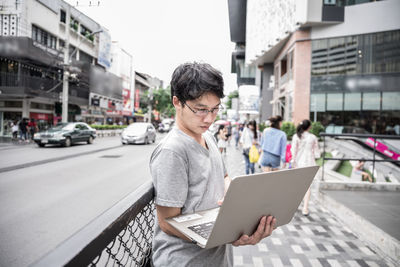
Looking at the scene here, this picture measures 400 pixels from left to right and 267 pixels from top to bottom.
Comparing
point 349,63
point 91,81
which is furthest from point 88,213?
point 349,63

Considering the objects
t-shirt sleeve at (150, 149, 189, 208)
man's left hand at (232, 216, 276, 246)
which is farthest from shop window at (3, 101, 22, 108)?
man's left hand at (232, 216, 276, 246)

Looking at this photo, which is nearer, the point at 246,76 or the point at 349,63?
the point at 349,63

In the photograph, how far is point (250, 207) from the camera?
1.06 m

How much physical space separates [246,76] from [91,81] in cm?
4764

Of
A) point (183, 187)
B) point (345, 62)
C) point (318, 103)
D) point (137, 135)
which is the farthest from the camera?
point (318, 103)

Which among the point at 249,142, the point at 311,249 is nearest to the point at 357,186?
the point at 249,142

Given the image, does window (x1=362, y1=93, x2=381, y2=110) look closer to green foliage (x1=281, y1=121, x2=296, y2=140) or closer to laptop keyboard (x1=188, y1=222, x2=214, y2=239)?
green foliage (x1=281, y1=121, x2=296, y2=140)

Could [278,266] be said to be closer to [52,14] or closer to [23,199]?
[52,14]

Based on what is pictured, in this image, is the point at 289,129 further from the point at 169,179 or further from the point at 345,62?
the point at 169,179

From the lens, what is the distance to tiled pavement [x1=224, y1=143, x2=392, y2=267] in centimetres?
315

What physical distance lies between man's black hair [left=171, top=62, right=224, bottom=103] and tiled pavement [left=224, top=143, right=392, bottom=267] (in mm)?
2606

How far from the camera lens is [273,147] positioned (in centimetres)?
557

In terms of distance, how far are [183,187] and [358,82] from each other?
20450mm

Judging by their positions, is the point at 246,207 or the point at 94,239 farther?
the point at 246,207
